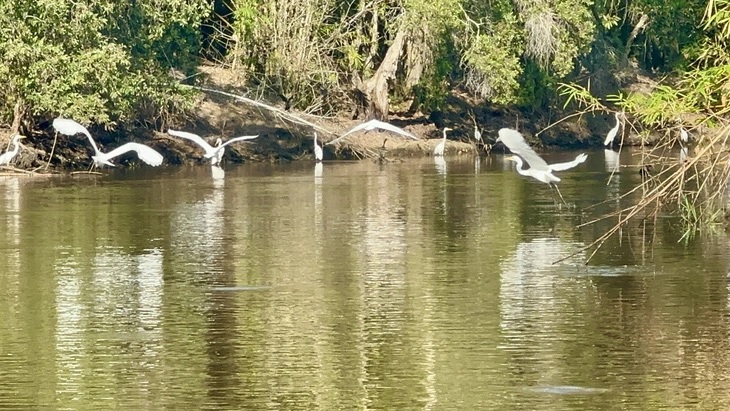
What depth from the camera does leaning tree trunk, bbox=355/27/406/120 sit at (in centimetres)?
4553

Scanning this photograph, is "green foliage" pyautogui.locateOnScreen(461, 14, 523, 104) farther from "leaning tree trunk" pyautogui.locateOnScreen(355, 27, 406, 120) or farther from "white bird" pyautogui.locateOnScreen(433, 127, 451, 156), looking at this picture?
"white bird" pyautogui.locateOnScreen(433, 127, 451, 156)

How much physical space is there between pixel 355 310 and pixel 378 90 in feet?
104

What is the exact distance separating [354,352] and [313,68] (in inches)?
1227

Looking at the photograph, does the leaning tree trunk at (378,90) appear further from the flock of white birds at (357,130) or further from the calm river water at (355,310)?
the calm river water at (355,310)

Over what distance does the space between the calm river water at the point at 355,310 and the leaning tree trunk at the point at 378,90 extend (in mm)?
19432

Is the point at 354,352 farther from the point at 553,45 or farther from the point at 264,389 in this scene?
the point at 553,45

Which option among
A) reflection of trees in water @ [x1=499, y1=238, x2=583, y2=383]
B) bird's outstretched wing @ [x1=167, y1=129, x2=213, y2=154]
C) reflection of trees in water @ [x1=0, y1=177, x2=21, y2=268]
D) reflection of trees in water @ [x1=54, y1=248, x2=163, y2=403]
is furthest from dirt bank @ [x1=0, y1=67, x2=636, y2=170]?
reflection of trees in water @ [x1=499, y1=238, x2=583, y2=383]

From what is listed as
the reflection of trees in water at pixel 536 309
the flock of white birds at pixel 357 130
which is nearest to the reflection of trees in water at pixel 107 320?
the reflection of trees in water at pixel 536 309

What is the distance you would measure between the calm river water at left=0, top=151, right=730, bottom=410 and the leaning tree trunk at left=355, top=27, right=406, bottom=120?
63.8ft

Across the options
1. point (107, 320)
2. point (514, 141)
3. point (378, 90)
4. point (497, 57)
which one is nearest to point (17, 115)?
point (378, 90)

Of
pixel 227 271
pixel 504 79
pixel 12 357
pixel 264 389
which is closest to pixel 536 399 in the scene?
pixel 264 389

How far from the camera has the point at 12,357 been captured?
12391mm

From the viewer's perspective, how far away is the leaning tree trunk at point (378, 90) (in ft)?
149

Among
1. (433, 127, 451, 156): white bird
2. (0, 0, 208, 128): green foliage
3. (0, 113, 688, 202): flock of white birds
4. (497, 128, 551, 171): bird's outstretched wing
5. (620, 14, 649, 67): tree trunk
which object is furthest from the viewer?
(620, 14, 649, 67): tree trunk
